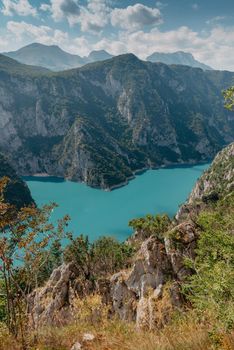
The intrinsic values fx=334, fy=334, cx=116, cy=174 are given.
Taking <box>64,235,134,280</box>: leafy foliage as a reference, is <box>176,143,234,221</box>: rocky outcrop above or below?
above

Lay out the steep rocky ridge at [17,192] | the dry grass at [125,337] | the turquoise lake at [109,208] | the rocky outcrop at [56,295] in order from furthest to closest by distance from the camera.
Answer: the steep rocky ridge at [17,192] → the turquoise lake at [109,208] → the rocky outcrop at [56,295] → the dry grass at [125,337]

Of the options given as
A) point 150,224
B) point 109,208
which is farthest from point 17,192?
point 150,224

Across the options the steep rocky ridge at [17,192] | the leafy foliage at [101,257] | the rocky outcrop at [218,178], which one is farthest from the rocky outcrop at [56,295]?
the steep rocky ridge at [17,192]

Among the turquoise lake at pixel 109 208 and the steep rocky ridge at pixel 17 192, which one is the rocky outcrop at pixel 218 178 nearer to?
the turquoise lake at pixel 109 208

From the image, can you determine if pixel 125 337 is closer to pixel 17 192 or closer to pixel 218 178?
pixel 218 178

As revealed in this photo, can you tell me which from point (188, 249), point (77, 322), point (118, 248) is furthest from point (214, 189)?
point (77, 322)

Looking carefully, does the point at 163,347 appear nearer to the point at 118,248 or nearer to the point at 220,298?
the point at 220,298

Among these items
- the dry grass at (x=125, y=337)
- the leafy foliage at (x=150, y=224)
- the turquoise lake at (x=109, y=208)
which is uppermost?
the dry grass at (x=125, y=337)

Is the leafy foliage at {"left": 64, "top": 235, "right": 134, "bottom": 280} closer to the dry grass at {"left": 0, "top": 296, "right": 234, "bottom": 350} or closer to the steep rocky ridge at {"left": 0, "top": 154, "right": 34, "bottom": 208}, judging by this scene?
the dry grass at {"left": 0, "top": 296, "right": 234, "bottom": 350}

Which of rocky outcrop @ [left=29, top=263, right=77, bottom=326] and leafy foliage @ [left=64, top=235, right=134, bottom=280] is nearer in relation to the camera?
rocky outcrop @ [left=29, top=263, right=77, bottom=326]

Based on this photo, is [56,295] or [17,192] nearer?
[56,295]

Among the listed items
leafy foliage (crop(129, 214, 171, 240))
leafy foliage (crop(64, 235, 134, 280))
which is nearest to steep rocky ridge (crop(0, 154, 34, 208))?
leafy foliage (crop(129, 214, 171, 240))
